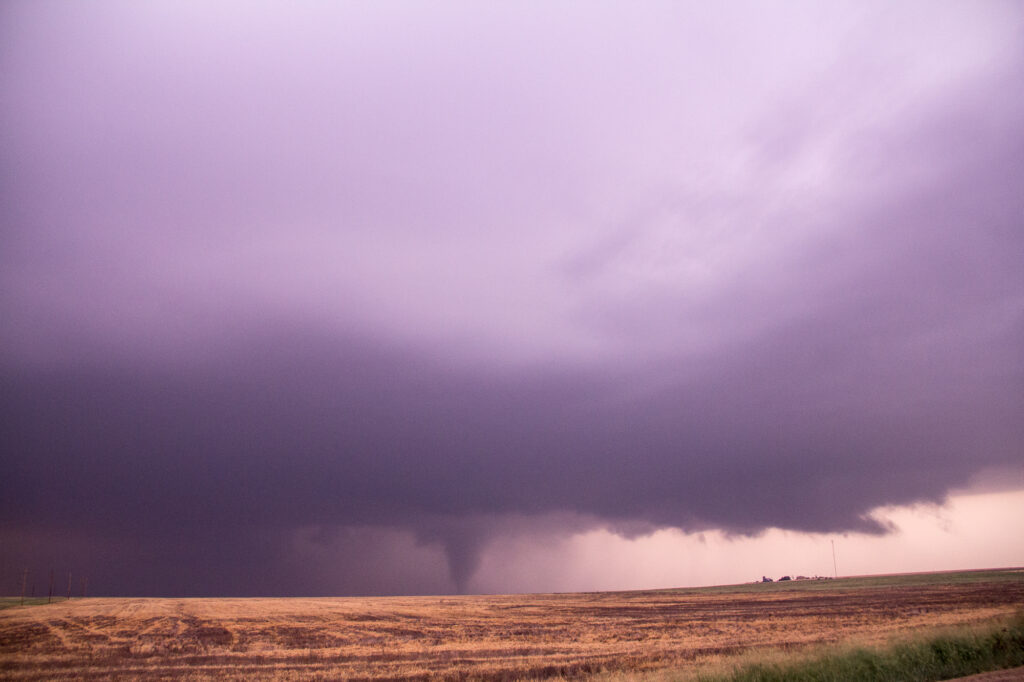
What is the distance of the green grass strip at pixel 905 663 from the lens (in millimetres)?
22516

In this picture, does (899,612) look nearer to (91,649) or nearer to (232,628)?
(232,628)

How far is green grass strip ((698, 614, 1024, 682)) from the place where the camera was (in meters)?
22.5

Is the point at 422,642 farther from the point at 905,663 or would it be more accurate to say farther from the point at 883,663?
the point at 905,663

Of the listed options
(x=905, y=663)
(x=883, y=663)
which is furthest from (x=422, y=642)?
(x=905, y=663)

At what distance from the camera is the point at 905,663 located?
23.8 metres

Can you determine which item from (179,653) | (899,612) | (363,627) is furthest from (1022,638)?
(363,627)

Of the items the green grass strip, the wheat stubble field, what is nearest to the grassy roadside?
the green grass strip

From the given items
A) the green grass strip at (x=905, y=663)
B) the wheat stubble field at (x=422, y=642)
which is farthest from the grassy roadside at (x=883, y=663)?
the wheat stubble field at (x=422, y=642)

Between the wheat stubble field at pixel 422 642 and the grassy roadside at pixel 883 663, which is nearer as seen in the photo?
the grassy roadside at pixel 883 663

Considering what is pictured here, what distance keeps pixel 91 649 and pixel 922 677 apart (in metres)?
46.0

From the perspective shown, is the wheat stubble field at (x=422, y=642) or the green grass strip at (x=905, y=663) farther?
the wheat stubble field at (x=422, y=642)

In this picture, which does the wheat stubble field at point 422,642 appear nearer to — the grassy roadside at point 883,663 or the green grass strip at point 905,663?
the grassy roadside at point 883,663

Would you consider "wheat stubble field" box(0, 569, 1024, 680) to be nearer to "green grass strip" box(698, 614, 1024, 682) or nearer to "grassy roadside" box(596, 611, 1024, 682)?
"grassy roadside" box(596, 611, 1024, 682)

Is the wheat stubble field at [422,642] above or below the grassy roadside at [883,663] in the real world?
below
